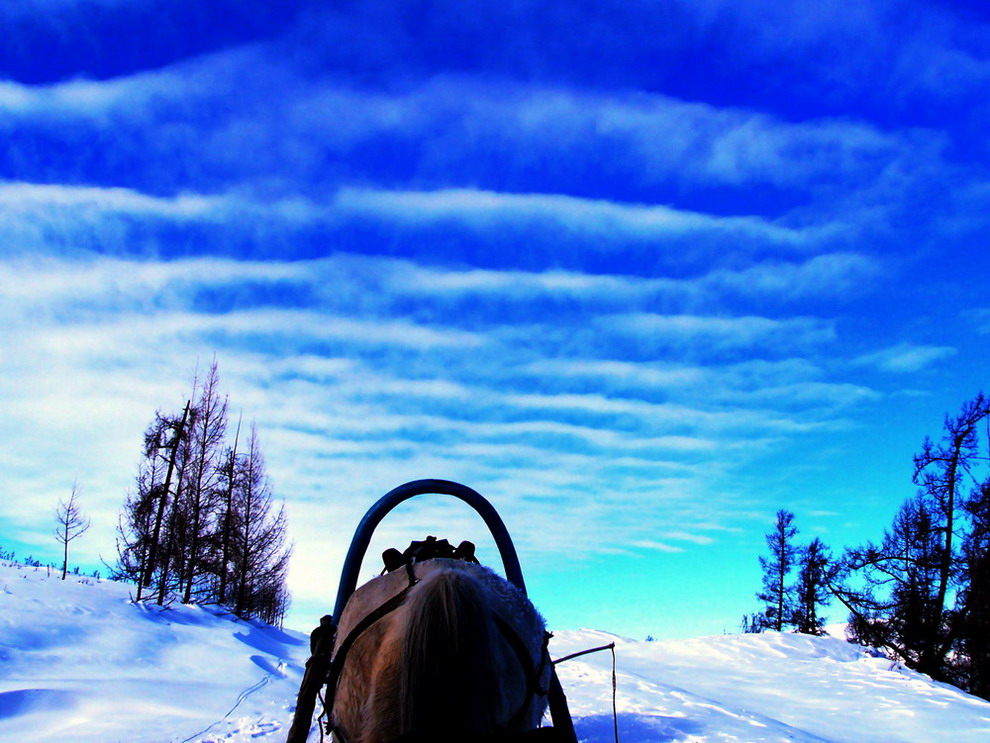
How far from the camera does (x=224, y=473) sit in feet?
93.5

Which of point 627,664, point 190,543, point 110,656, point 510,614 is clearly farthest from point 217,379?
point 510,614

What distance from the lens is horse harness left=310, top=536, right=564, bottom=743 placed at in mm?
2258

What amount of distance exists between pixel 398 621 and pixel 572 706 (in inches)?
291

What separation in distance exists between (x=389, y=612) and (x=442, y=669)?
1.58ft

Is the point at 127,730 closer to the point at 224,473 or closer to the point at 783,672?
the point at 783,672

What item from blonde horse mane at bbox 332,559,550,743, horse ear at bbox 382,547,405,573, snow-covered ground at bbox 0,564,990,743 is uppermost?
horse ear at bbox 382,547,405,573

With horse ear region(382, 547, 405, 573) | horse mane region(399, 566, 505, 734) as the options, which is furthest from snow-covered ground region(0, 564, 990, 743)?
horse mane region(399, 566, 505, 734)

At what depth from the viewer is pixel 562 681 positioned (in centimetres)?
1075

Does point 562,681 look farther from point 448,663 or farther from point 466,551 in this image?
point 448,663

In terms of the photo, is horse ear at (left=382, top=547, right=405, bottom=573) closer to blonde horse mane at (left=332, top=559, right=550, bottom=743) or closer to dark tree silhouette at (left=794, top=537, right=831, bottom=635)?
blonde horse mane at (left=332, top=559, right=550, bottom=743)

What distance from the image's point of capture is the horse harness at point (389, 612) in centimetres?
226

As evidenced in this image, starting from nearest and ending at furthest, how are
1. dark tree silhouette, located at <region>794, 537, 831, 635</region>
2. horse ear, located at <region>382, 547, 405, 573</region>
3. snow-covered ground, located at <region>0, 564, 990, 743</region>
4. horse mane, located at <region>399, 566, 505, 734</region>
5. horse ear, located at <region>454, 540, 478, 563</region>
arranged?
horse mane, located at <region>399, 566, 505, 734</region> → horse ear, located at <region>382, 547, 405, 573</region> → horse ear, located at <region>454, 540, 478, 563</region> → snow-covered ground, located at <region>0, 564, 990, 743</region> → dark tree silhouette, located at <region>794, 537, 831, 635</region>

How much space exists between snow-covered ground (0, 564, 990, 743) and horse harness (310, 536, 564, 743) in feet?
17.8

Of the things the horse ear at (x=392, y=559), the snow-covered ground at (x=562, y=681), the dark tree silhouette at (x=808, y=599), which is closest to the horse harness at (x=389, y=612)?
the horse ear at (x=392, y=559)
